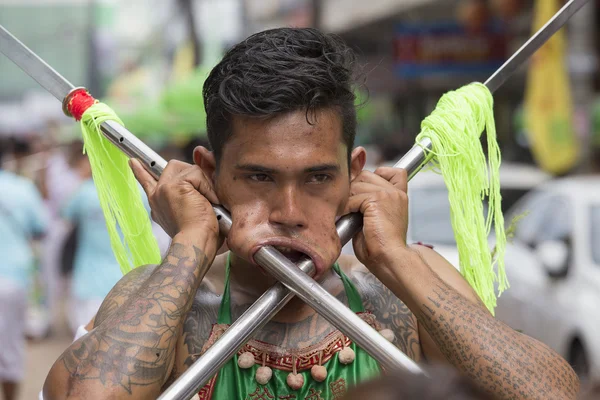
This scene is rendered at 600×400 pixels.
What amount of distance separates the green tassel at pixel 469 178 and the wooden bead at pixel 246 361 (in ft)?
2.31

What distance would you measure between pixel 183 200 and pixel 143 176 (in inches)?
8.6

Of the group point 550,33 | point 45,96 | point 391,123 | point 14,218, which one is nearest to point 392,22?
point 391,123

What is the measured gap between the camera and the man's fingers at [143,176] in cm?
265

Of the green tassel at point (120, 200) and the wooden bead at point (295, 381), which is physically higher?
the green tassel at point (120, 200)

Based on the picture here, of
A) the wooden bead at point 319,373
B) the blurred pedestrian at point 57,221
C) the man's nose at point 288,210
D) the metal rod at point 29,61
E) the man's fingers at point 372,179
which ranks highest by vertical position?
the metal rod at point 29,61

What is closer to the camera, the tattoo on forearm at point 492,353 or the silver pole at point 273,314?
the silver pole at point 273,314

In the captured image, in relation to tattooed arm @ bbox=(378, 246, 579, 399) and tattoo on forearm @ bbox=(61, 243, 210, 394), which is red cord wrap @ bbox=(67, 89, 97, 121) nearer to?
tattoo on forearm @ bbox=(61, 243, 210, 394)

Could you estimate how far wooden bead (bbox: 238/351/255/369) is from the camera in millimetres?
2486

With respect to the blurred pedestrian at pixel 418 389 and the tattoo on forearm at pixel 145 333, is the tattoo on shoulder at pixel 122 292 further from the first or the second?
the blurred pedestrian at pixel 418 389

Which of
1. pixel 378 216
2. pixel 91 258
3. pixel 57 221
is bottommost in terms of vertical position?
pixel 57 221

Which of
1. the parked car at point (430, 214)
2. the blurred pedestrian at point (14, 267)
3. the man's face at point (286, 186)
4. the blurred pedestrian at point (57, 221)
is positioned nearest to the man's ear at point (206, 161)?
the man's face at point (286, 186)

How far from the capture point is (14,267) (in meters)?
6.67

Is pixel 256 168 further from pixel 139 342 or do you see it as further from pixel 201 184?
pixel 139 342

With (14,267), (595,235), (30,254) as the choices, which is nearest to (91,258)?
(30,254)
